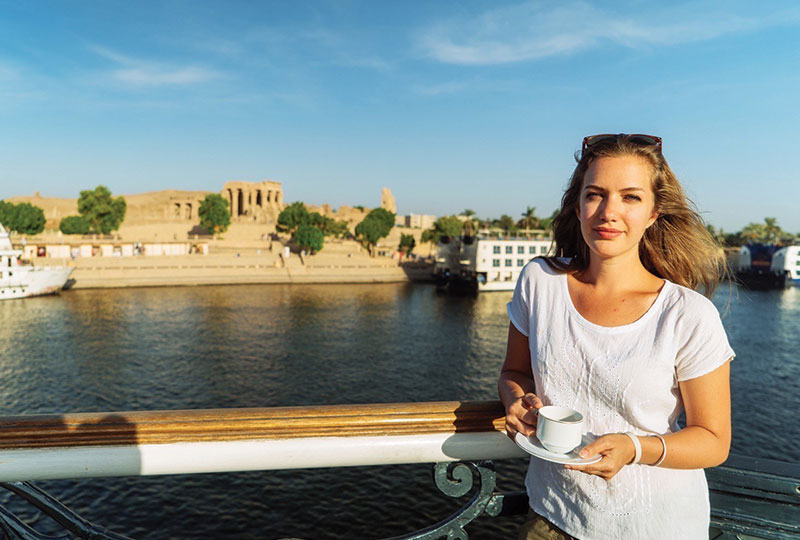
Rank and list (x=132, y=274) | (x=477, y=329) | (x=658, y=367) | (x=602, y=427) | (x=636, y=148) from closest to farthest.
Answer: (x=658, y=367)
(x=602, y=427)
(x=636, y=148)
(x=477, y=329)
(x=132, y=274)

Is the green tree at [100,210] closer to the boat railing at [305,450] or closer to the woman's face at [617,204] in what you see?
the boat railing at [305,450]

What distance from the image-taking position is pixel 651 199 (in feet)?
6.48

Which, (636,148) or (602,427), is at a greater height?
(636,148)

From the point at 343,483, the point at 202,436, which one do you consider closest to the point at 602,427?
the point at 202,436

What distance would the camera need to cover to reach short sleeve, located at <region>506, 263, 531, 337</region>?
205 cm

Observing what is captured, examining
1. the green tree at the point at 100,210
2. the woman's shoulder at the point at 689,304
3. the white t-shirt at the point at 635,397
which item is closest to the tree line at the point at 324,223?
the green tree at the point at 100,210

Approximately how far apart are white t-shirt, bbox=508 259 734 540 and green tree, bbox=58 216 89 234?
76.2 metres

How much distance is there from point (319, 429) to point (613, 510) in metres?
1.08

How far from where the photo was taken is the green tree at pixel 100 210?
66812mm

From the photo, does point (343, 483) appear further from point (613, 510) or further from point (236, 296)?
point (236, 296)

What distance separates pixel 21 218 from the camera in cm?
6172

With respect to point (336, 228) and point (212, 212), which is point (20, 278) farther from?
point (336, 228)

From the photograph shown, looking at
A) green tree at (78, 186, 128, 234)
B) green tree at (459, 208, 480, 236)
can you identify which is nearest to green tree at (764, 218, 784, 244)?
green tree at (459, 208, 480, 236)

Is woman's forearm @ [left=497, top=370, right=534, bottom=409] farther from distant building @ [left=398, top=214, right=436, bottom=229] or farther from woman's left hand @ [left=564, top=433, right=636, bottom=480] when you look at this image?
distant building @ [left=398, top=214, right=436, bottom=229]
